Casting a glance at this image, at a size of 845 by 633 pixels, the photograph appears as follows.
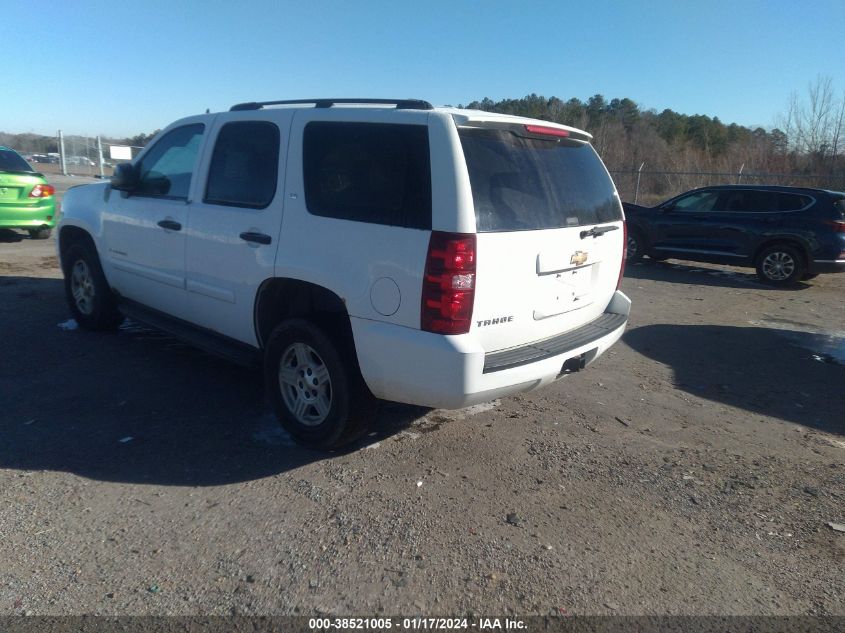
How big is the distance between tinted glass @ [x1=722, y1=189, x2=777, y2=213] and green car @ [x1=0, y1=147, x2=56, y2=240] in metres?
12.0

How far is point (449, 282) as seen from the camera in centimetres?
343

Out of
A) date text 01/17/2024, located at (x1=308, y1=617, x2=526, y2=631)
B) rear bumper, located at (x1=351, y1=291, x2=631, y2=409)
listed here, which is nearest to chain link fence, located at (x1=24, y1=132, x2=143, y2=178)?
rear bumper, located at (x1=351, y1=291, x2=631, y2=409)

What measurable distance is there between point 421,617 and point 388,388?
129 centimetres

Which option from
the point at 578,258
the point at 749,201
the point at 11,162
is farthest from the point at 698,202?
the point at 11,162

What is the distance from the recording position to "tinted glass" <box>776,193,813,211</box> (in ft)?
37.4

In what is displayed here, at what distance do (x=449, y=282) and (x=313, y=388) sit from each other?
1.29 m

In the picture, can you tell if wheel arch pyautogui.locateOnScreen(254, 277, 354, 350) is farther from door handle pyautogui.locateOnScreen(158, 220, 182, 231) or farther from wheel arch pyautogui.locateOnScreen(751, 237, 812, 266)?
wheel arch pyautogui.locateOnScreen(751, 237, 812, 266)

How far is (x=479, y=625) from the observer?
2.78 metres

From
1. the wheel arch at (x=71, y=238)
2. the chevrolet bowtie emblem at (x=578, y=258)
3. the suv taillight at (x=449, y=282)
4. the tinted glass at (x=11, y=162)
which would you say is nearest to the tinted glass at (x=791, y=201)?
the chevrolet bowtie emblem at (x=578, y=258)

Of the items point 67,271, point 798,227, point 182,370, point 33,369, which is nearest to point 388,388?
point 182,370

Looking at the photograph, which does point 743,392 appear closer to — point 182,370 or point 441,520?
point 441,520

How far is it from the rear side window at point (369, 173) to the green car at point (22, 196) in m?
9.33

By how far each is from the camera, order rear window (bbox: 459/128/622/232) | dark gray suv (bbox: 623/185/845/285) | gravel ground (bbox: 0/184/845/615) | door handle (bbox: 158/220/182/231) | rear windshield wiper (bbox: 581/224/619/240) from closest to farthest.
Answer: gravel ground (bbox: 0/184/845/615) < rear window (bbox: 459/128/622/232) < rear windshield wiper (bbox: 581/224/619/240) < door handle (bbox: 158/220/182/231) < dark gray suv (bbox: 623/185/845/285)

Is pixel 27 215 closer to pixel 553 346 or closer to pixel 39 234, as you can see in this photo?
pixel 39 234
